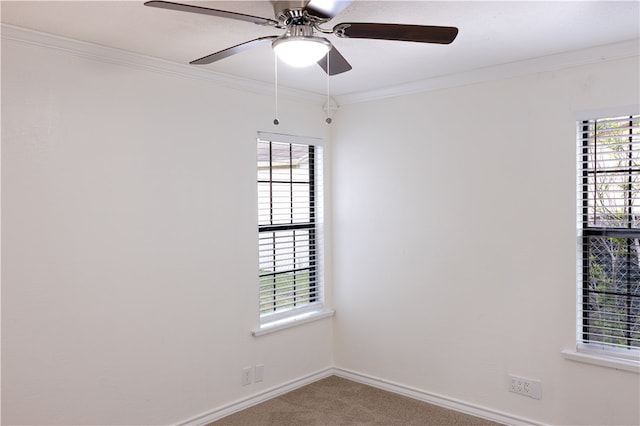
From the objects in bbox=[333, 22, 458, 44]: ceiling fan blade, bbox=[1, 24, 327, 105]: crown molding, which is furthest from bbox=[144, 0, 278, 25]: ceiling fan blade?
bbox=[1, 24, 327, 105]: crown molding

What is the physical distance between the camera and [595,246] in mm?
3072

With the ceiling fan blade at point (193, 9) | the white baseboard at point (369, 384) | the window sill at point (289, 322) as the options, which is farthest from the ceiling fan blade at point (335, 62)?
the white baseboard at point (369, 384)

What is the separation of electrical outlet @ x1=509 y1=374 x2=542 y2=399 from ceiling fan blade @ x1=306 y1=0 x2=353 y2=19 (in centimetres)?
264

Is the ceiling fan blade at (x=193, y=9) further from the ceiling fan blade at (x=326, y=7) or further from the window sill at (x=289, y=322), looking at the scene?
the window sill at (x=289, y=322)

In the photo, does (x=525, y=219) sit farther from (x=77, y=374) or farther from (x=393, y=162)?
(x=77, y=374)

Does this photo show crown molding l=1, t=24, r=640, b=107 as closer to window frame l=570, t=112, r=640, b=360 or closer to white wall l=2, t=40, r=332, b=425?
white wall l=2, t=40, r=332, b=425

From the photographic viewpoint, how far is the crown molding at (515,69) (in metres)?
2.87

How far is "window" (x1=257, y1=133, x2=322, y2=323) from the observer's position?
151 inches

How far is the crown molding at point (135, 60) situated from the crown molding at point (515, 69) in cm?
72

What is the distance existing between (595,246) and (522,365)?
35.5 inches

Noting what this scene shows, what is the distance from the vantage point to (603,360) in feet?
9.67

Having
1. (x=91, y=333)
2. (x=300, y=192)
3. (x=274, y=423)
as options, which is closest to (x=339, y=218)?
(x=300, y=192)

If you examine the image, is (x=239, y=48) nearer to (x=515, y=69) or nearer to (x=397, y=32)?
(x=397, y=32)

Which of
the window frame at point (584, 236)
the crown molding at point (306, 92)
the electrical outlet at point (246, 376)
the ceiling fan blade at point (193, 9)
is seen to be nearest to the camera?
the ceiling fan blade at point (193, 9)
